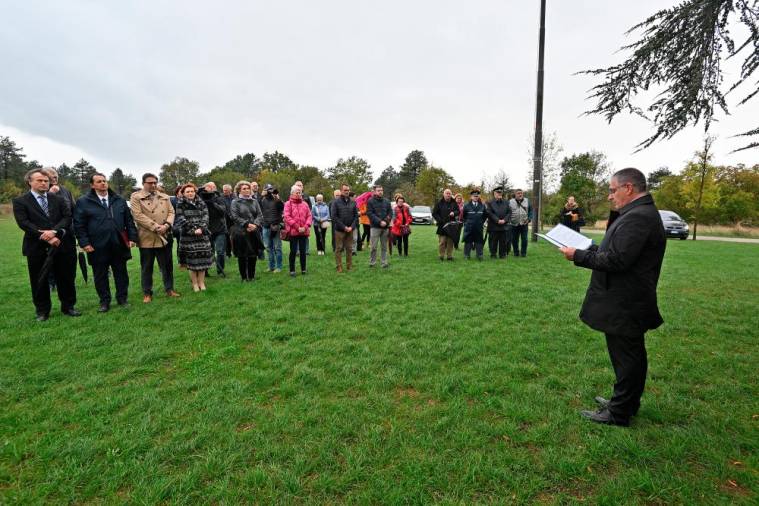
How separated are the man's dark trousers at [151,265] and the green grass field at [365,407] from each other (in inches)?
25.2

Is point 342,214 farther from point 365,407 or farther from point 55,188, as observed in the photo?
point 365,407

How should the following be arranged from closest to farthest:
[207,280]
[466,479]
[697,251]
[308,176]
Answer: [466,479], [207,280], [697,251], [308,176]

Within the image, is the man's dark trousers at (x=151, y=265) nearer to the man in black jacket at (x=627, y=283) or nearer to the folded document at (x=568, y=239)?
the folded document at (x=568, y=239)

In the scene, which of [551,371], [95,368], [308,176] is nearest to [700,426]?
[551,371]

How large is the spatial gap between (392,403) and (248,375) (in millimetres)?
1440

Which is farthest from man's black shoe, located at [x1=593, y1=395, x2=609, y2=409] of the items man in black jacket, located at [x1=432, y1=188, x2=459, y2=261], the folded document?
man in black jacket, located at [x1=432, y1=188, x2=459, y2=261]

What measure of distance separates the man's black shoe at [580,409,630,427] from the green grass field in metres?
0.07

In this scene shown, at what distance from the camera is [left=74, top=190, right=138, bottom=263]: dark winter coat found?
18.7 ft

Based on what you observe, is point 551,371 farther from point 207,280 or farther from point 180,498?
point 207,280

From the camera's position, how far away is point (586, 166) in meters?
37.2

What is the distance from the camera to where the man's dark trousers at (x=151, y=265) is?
21.0 feet

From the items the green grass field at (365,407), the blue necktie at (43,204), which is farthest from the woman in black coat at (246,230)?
the blue necktie at (43,204)

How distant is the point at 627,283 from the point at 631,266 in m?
0.13

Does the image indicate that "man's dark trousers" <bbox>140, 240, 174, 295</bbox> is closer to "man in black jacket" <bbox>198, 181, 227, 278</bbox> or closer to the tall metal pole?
"man in black jacket" <bbox>198, 181, 227, 278</bbox>
